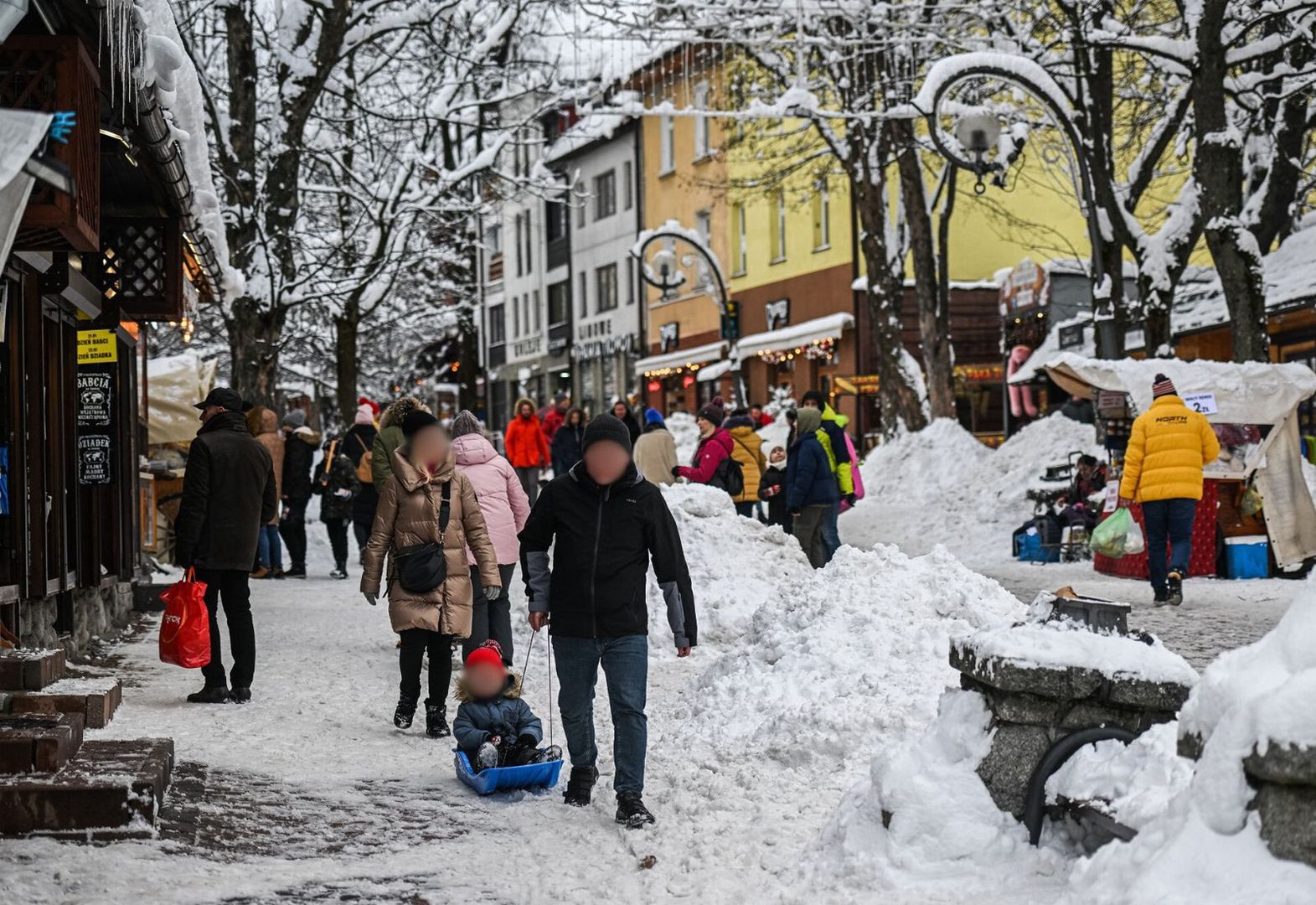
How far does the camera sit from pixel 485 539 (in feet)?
29.4

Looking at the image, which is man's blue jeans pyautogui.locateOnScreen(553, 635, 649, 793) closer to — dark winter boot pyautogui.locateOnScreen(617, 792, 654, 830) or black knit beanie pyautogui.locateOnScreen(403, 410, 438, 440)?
dark winter boot pyautogui.locateOnScreen(617, 792, 654, 830)

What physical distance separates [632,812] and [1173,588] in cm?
828

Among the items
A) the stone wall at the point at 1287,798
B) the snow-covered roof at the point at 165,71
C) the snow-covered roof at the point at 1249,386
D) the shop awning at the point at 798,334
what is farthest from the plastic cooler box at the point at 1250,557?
the shop awning at the point at 798,334

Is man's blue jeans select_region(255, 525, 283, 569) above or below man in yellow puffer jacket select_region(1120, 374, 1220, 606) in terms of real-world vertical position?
below

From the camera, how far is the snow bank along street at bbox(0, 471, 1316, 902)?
15.1 feet

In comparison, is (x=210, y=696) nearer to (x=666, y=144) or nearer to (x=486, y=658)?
(x=486, y=658)

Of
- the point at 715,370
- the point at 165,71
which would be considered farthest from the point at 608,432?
the point at 715,370

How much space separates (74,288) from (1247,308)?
1175cm

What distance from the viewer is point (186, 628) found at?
31.1 ft

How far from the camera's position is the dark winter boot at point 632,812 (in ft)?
22.5

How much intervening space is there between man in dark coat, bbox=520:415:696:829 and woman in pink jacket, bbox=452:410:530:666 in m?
3.06

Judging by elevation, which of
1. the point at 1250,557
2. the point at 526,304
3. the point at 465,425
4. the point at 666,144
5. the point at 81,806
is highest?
the point at 666,144

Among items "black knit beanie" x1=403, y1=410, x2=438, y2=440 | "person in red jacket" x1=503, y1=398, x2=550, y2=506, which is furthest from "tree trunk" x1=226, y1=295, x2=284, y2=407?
"black knit beanie" x1=403, y1=410, x2=438, y2=440

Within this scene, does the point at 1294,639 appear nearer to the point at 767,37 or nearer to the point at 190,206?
the point at 190,206
